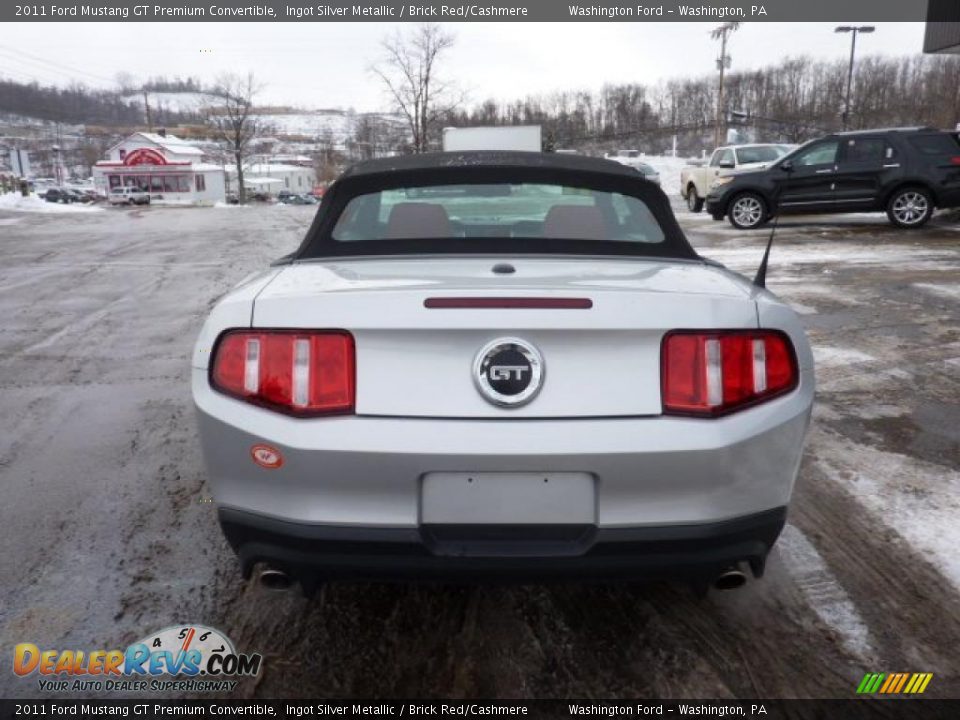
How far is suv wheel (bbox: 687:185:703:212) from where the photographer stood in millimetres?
21375

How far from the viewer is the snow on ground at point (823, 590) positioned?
7.85 feet

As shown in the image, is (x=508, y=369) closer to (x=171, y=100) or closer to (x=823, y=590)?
(x=823, y=590)

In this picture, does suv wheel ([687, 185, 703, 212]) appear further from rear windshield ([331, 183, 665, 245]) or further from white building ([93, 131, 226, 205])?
white building ([93, 131, 226, 205])

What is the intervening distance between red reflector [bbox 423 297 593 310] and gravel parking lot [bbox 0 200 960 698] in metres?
1.13

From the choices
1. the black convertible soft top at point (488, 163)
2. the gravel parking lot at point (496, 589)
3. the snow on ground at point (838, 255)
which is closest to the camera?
the gravel parking lot at point (496, 589)

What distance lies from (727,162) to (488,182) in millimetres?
18388

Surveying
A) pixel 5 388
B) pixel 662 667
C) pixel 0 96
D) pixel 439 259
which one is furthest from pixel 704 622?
pixel 0 96

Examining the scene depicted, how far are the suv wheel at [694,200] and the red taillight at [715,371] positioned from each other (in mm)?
20467

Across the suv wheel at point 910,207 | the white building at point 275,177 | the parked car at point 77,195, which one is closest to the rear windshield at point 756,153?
the suv wheel at point 910,207

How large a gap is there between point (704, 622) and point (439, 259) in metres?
1.55

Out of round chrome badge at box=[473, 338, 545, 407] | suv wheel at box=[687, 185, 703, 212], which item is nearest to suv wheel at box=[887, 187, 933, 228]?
suv wheel at box=[687, 185, 703, 212]

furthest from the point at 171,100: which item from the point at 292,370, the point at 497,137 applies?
the point at 292,370

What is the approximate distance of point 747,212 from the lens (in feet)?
51.8

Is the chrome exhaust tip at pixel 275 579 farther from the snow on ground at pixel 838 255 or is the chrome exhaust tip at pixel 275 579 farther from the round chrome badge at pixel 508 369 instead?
the snow on ground at pixel 838 255
